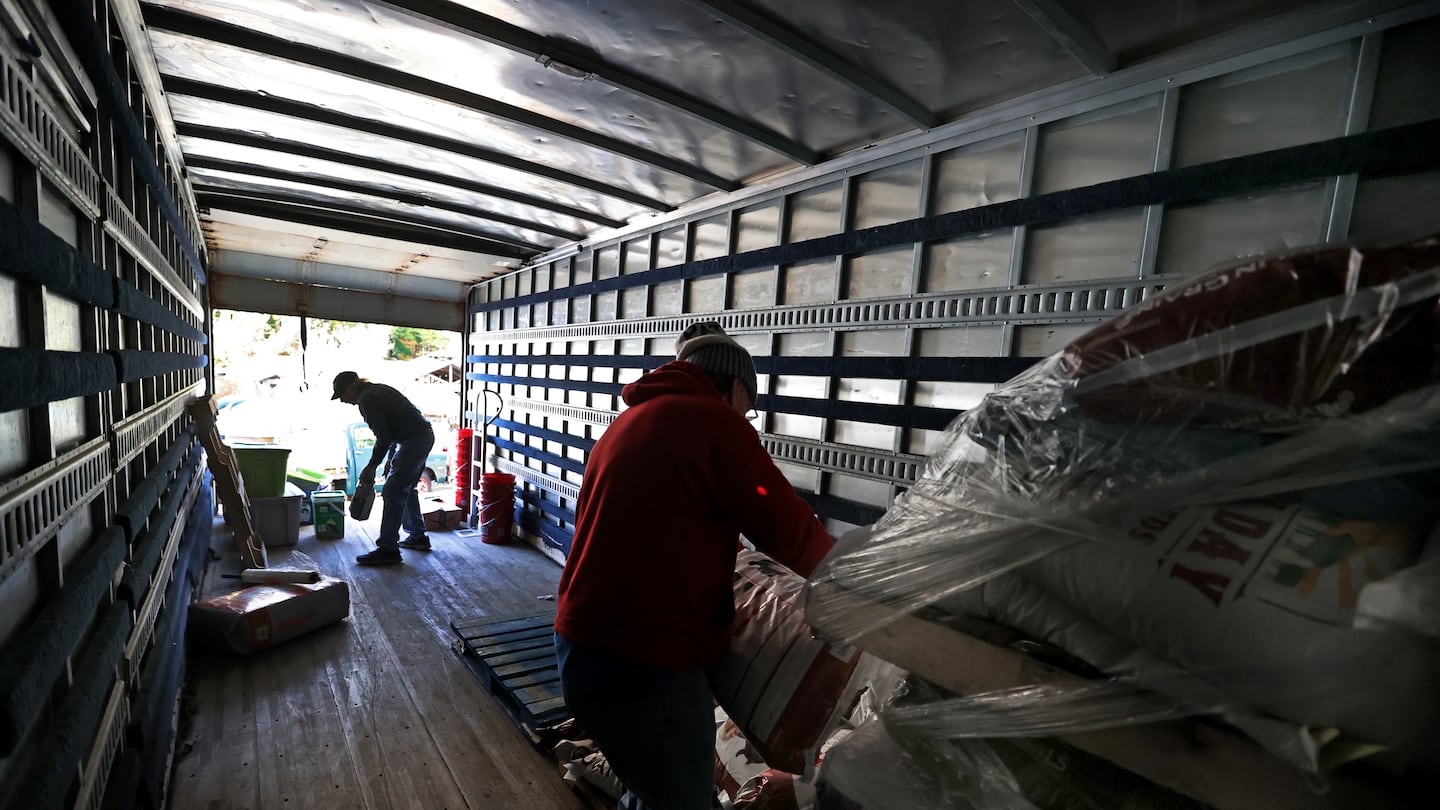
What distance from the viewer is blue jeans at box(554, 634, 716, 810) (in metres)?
1.76

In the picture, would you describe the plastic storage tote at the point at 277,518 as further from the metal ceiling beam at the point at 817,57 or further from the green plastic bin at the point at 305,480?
the metal ceiling beam at the point at 817,57

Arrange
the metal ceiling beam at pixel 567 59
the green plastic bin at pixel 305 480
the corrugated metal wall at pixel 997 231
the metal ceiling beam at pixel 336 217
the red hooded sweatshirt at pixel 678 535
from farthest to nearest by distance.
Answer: the green plastic bin at pixel 305 480 < the metal ceiling beam at pixel 336 217 < the metal ceiling beam at pixel 567 59 < the corrugated metal wall at pixel 997 231 < the red hooded sweatshirt at pixel 678 535

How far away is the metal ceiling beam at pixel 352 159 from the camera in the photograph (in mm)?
4047

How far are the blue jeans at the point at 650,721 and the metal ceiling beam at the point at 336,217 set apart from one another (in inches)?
215

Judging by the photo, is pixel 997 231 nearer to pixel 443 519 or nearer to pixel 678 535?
pixel 678 535

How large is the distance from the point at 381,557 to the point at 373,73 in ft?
15.4

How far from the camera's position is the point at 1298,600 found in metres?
0.81

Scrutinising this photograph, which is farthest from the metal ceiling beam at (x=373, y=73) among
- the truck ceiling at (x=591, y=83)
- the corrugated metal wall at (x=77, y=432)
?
the corrugated metal wall at (x=77, y=432)

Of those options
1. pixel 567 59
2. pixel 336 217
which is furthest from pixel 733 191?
pixel 336 217

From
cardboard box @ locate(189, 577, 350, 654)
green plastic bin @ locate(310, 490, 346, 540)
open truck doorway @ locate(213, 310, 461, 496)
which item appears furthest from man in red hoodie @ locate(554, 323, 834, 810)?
open truck doorway @ locate(213, 310, 461, 496)

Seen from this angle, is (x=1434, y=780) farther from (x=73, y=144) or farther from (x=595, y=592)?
(x=73, y=144)

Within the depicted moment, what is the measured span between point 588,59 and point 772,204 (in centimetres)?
169

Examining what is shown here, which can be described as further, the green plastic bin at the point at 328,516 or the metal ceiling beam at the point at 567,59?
the green plastic bin at the point at 328,516

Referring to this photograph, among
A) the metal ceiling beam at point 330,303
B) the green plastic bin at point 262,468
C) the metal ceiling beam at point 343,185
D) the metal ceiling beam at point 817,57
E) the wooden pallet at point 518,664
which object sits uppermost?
the metal ceiling beam at point 817,57
